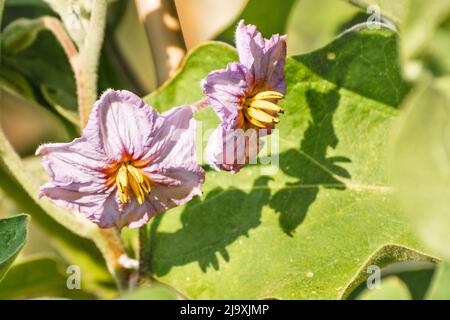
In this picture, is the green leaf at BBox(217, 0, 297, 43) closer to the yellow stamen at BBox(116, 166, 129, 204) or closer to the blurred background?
the blurred background

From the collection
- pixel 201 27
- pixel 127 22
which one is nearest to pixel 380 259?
pixel 201 27

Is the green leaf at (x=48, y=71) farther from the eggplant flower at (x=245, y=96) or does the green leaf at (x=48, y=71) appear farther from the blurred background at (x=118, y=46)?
the eggplant flower at (x=245, y=96)

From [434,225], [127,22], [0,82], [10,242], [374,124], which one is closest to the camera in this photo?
[434,225]

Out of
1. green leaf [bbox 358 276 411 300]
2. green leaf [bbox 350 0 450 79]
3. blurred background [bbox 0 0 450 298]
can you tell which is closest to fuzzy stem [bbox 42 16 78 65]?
blurred background [bbox 0 0 450 298]

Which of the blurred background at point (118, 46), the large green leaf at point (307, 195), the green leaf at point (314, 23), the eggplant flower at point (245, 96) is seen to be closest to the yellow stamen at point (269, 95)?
the eggplant flower at point (245, 96)

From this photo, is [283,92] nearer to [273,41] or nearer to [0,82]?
[273,41]
